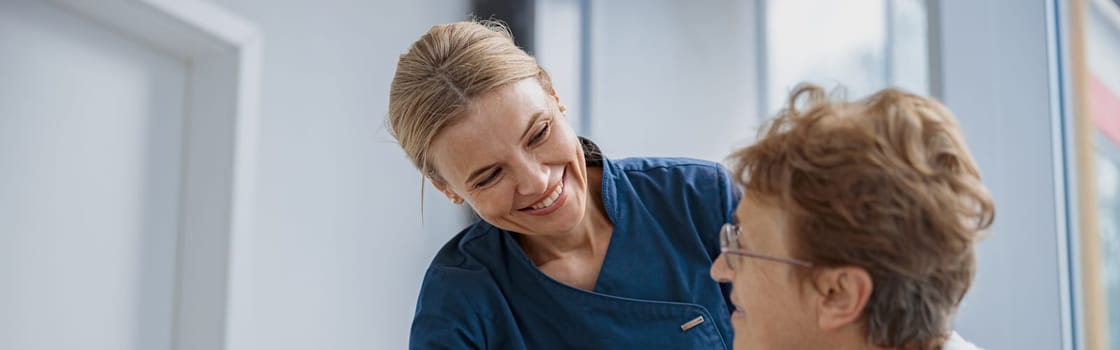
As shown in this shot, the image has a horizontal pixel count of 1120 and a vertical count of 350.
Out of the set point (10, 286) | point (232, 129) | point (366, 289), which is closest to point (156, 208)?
point (232, 129)

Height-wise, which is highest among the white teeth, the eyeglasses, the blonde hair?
the blonde hair

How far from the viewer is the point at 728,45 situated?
358cm

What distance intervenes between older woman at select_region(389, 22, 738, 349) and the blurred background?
2.63 feet

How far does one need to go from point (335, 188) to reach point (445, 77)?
1.38 m

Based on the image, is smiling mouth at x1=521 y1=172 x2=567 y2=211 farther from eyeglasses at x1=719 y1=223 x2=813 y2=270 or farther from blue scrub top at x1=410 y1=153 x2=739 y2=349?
eyeglasses at x1=719 y1=223 x2=813 y2=270

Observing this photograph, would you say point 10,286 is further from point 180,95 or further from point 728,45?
point 728,45

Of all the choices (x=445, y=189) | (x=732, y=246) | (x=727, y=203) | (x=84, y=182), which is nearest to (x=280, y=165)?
(x=84, y=182)

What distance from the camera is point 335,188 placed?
283cm

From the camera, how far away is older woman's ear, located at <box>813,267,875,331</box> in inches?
43.7

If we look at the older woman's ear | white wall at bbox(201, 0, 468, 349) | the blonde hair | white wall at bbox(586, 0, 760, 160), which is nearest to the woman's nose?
the blonde hair

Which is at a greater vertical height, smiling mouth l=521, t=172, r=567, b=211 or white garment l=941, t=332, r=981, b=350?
smiling mouth l=521, t=172, r=567, b=211

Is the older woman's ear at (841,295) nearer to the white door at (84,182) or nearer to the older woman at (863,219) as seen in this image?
the older woman at (863,219)

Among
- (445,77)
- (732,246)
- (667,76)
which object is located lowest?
(732,246)

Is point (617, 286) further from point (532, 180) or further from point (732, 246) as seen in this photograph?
point (732, 246)
